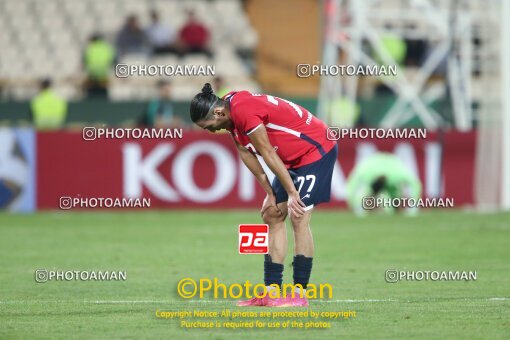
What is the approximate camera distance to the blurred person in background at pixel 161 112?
24422 millimetres

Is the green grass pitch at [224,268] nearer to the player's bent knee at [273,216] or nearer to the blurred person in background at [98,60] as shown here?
the player's bent knee at [273,216]

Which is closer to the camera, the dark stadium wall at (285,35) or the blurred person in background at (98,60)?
the blurred person in background at (98,60)

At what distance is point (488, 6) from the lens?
25.1 metres

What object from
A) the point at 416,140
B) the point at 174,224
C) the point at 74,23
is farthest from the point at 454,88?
the point at 74,23

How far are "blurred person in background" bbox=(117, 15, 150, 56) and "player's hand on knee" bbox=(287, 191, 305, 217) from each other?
Result: 19.4 metres

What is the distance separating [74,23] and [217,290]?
21.1 m

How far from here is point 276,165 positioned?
394 inches

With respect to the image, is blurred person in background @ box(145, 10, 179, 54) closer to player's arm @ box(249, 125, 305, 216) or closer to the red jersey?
the red jersey

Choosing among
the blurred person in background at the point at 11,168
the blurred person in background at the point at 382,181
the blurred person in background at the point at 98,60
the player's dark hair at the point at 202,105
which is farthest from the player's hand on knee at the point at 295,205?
the blurred person in background at the point at 98,60

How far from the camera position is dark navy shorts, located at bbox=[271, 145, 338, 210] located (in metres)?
10.4

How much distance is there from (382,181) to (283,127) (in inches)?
425

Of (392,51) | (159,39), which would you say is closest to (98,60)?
(159,39)

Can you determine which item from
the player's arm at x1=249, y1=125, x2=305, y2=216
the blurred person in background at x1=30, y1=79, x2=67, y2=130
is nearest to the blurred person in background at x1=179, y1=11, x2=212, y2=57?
the blurred person in background at x1=30, y1=79, x2=67, y2=130

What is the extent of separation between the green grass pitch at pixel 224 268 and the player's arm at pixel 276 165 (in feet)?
3.08
